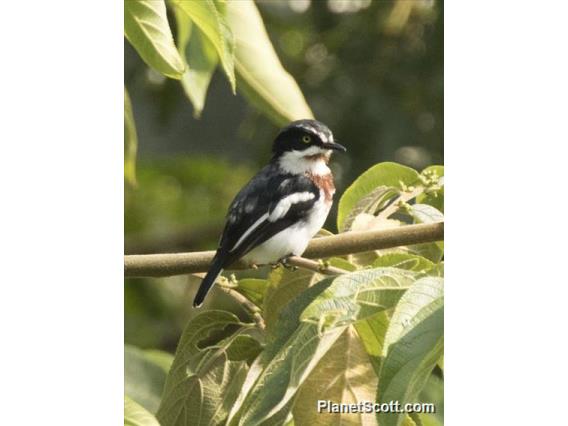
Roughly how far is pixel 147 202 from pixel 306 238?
1.17 metres

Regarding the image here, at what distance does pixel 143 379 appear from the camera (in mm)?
1589

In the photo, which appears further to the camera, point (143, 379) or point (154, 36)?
point (143, 379)

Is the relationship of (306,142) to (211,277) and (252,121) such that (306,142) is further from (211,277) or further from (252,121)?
(252,121)

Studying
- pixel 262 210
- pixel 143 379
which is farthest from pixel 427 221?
pixel 143 379

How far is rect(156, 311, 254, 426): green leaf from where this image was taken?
130 cm

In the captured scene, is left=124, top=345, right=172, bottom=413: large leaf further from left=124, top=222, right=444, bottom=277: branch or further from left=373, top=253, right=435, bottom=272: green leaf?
left=373, top=253, right=435, bottom=272: green leaf

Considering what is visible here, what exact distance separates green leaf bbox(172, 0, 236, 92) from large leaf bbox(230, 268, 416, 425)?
10.8 inches

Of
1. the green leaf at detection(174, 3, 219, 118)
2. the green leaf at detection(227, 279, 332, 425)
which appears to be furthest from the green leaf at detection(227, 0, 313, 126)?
the green leaf at detection(227, 279, 332, 425)

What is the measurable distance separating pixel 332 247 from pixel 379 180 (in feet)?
0.35

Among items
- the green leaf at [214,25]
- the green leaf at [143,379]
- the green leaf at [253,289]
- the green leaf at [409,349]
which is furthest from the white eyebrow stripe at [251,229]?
the green leaf at [409,349]

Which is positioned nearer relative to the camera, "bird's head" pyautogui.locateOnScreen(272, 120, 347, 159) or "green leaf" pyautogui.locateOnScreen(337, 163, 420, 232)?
"green leaf" pyautogui.locateOnScreen(337, 163, 420, 232)

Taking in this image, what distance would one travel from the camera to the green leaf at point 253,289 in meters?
1.40

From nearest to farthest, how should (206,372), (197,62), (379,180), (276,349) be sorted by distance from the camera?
(276,349)
(206,372)
(379,180)
(197,62)

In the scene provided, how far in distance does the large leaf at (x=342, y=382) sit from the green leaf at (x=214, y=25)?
32 cm
